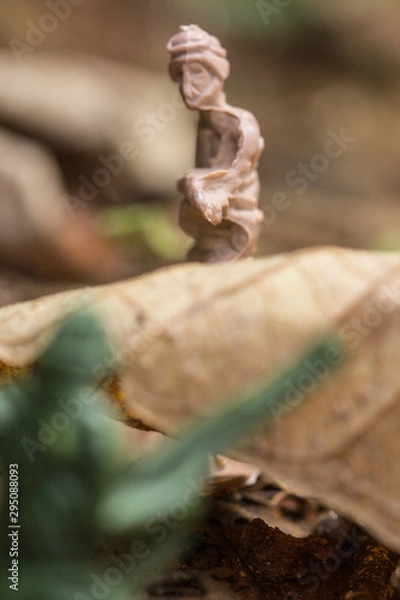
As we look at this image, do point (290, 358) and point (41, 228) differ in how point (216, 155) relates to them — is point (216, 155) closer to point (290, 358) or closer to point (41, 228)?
point (290, 358)

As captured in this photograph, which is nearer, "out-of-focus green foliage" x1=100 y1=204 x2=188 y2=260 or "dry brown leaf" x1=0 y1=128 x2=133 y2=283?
"dry brown leaf" x1=0 y1=128 x2=133 y2=283

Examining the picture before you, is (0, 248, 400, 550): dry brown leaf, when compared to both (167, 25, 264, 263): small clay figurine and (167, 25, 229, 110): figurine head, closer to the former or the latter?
(167, 25, 264, 263): small clay figurine

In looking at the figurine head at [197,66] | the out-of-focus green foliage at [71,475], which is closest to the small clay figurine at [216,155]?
the figurine head at [197,66]

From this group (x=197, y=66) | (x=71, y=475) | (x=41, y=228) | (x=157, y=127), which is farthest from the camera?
(x=157, y=127)

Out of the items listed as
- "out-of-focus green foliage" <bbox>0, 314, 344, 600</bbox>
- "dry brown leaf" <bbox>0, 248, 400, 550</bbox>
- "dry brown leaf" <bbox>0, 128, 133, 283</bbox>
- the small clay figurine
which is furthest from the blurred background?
"out-of-focus green foliage" <bbox>0, 314, 344, 600</bbox>

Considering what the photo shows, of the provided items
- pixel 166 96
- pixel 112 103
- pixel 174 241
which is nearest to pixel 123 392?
pixel 174 241

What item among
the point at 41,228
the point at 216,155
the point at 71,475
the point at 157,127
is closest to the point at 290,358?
the point at 71,475

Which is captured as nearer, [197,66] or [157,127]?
[197,66]
